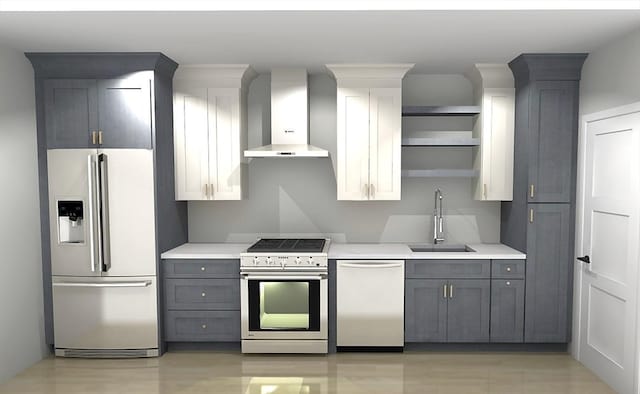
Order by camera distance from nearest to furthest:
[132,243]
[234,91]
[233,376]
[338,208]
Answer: [233,376]
[132,243]
[234,91]
[338,208]

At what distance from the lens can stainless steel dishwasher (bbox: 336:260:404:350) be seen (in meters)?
3.98

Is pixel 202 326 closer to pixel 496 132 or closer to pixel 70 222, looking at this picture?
A: pixel 70 222

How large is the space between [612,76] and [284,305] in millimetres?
2983

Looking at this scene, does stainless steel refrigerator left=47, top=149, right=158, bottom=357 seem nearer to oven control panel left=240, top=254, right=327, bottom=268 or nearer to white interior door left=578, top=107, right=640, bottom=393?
oven control panel left=240, top=254, right=327, bottom=268

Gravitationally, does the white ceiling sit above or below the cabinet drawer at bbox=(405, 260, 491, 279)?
above

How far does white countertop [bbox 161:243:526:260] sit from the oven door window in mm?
323

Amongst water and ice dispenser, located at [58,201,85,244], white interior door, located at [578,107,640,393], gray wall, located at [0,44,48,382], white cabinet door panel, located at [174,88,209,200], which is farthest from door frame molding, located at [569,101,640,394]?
gray wall, located at [0,44,48,382]

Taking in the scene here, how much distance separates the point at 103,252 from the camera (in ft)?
12.6

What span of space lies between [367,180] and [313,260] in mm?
875

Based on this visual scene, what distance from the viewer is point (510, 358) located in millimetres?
3953

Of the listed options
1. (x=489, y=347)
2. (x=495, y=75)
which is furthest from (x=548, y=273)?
(x=495, y=75)

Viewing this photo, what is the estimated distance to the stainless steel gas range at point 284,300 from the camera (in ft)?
12.8

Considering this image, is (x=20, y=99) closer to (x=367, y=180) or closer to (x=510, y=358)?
(x=367, y=180)

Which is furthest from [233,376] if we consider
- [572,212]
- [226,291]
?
[572,212]
